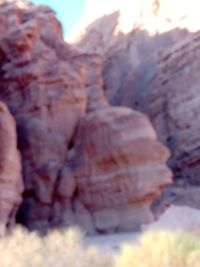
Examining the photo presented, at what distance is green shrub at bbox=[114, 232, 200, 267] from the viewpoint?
12.6 meters

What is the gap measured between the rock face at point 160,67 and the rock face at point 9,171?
1043cm

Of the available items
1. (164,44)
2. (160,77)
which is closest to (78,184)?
(160,77)

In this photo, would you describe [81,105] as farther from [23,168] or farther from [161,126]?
[161,126]

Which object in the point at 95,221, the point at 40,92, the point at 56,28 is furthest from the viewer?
the point at 56,28

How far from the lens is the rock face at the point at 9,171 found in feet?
81.0

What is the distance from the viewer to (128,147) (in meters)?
26.9

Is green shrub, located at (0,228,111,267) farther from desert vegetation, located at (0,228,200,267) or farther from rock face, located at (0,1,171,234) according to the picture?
rock face, located at (0,1,171,234)

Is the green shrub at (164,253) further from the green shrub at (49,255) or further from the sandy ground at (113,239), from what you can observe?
the sandy ground at (113,239)

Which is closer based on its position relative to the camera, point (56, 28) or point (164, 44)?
point (56, 28)

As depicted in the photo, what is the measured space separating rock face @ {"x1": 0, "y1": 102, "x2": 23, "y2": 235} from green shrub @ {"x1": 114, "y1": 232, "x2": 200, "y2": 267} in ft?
37.4

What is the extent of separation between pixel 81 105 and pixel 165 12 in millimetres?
14255

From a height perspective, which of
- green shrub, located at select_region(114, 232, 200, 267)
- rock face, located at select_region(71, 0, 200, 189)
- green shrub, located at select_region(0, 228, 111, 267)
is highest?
green shrub, located at select_region(114, 232, 200, 267)

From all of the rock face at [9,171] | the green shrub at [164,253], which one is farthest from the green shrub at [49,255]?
the rock face at [9,171]

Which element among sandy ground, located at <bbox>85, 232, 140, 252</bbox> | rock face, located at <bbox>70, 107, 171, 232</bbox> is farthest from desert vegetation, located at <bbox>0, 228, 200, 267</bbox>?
rock face, located at <bbox>70, 107, 171, 232</bbox>
